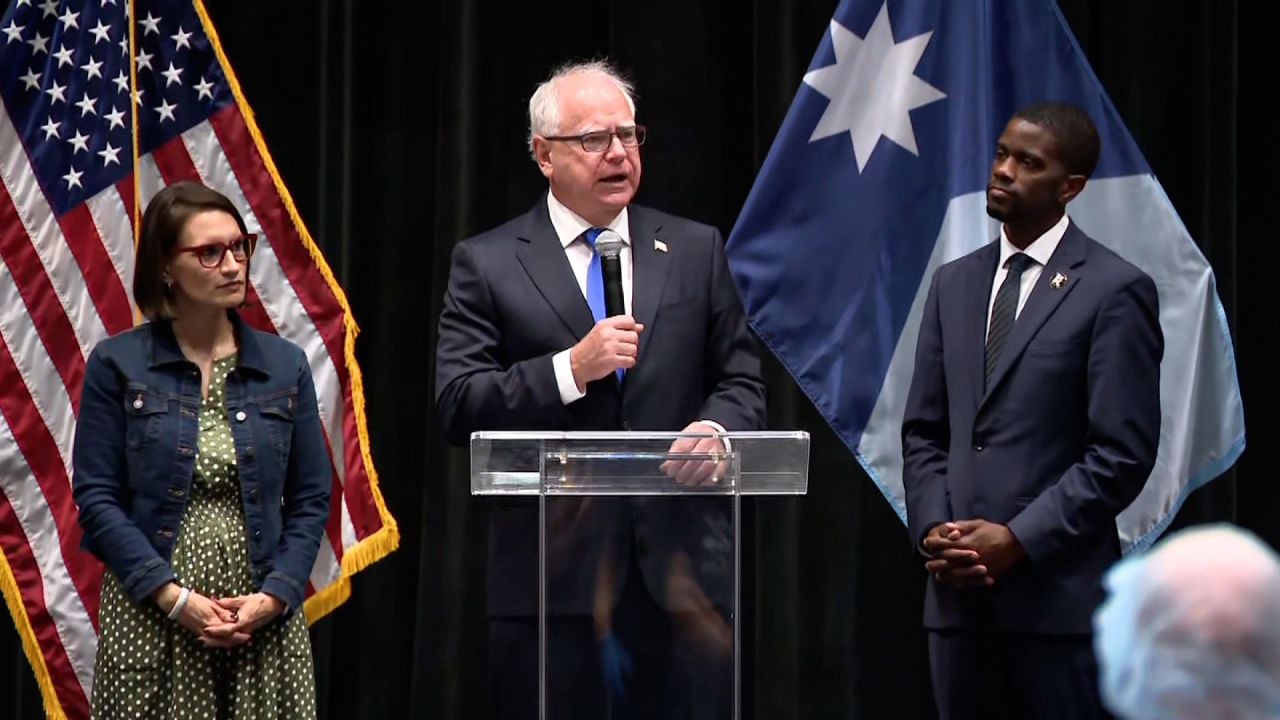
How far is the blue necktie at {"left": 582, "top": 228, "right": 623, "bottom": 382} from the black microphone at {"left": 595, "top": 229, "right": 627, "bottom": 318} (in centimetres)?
42

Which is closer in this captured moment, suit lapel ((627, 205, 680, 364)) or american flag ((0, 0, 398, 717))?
suit lapel ((627, 205, 680, 364))

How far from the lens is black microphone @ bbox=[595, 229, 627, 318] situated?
2844 millimetres

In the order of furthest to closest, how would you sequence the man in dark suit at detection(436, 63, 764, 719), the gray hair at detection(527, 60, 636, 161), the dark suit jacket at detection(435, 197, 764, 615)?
the gray hair at detection(527, 60, 636, 161), the dark suit jacket at detection(435, 197, 764, 615), the man in dark suit at detection(436, 63, 764, 719)

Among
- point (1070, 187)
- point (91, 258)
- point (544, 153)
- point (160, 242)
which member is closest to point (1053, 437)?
point (1070, 187)

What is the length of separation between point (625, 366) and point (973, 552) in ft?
2.39

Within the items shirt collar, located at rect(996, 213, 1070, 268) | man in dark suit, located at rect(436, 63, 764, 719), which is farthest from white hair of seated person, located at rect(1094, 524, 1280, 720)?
shirt collar, located at rect(996, 213, 1070, 268)

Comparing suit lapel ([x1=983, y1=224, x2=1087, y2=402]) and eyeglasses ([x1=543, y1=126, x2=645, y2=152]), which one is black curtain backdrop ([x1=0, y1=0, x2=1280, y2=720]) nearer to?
eyeglasses ([x1=543, y1=126, x2=645, y2=152])

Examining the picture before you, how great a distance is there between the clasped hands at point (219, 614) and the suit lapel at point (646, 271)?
0.86m

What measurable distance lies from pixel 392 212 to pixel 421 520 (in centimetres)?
85

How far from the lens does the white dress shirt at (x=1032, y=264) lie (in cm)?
330

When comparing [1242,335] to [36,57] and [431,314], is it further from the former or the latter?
[36,57]

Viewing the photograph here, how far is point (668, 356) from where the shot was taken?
10.8 ft

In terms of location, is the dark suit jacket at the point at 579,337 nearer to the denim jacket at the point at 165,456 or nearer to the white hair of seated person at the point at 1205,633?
the denim jacket at the point at 165,456

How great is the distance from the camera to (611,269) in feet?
9.41
